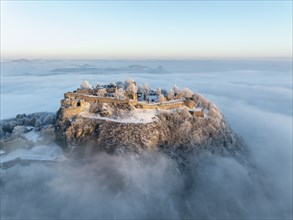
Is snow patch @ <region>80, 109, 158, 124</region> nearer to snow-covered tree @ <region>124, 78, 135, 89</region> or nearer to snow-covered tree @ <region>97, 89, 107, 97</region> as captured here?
snow-covered tree @ <region>97, 89, 107, 97</region>

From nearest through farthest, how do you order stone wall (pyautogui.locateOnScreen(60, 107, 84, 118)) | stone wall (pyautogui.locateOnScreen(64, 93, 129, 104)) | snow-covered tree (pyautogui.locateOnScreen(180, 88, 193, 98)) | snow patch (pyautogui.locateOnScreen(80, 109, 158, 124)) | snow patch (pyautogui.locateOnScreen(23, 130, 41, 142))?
snow patch (pyautogui.locateOnScreen(23, 130, 41, 142)) → stone wall (pyautogui.locateOnScreen(60, 107, 84, 118)) → snow patch (pyautogui.locateOnScreen(80, 109, 158, 124)) → stone wall (pyautogui.locateOnScreen(64, 93, 129, 104)) → snow-covered tree (pyautogui.locateOnScreen(180, 88, 193, 98))

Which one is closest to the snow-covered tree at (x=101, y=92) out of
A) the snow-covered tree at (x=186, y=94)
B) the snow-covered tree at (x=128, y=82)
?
the snow-covered tree at (x=128, y=82)

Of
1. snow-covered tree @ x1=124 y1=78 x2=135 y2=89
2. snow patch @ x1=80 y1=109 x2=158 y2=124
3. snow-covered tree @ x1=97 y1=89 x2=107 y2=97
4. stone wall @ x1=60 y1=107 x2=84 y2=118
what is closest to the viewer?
stone wall @ x1=60 y1=107 x2=84 y2=118

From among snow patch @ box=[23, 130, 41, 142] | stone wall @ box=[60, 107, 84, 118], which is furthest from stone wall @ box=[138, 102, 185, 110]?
snow patch @ box=[23, 130, 41, 142]

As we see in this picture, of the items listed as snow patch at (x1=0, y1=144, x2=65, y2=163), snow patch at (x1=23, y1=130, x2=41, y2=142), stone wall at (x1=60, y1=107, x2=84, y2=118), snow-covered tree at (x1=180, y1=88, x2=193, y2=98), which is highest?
snow-covered tree at (x1=180, y1=88, x2=193, y2=98)

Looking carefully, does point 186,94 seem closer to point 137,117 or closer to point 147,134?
point 137,117

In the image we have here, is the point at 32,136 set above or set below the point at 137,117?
below

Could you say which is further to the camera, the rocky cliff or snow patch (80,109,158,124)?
snow patch (80,109,158,124)

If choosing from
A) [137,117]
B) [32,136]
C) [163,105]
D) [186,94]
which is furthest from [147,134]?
[32,136]

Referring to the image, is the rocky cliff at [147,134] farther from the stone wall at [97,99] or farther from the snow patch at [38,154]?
the stone wall at [97,99]

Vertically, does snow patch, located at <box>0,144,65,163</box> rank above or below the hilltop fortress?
below

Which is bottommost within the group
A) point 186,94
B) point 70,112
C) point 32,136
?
point 32,136
